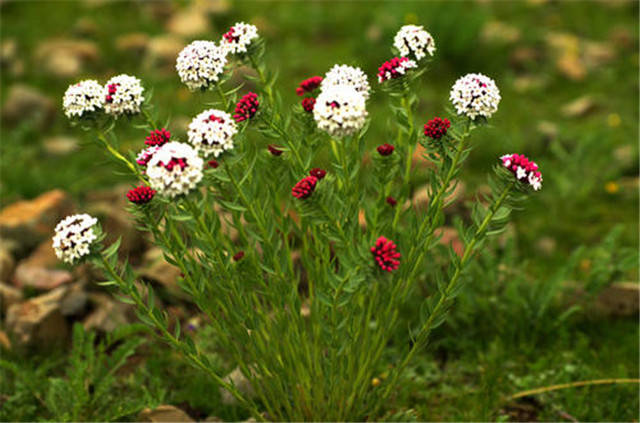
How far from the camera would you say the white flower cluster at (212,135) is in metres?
2.08

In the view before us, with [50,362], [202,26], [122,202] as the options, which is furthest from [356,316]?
[202,26]

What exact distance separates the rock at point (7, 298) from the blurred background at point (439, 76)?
626mm

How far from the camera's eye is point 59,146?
238 inches

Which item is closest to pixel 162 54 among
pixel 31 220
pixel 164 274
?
pixel 31 220

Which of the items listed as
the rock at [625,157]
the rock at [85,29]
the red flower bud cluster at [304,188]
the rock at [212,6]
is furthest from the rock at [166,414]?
the rock at [212,6]

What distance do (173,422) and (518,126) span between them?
4.33 m

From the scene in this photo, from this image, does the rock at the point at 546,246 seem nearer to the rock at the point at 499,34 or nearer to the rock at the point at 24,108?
the rock at the point at 499,34

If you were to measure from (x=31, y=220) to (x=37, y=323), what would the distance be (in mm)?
1148

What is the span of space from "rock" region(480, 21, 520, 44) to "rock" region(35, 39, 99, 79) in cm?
445

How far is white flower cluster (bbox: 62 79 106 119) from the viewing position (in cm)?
232

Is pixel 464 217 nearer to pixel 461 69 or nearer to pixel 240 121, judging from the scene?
pixel 240 121

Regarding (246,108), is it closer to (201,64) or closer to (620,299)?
(201,64)

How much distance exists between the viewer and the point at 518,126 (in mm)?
6117

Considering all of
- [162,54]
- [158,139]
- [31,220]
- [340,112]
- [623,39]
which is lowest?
[31,220]
